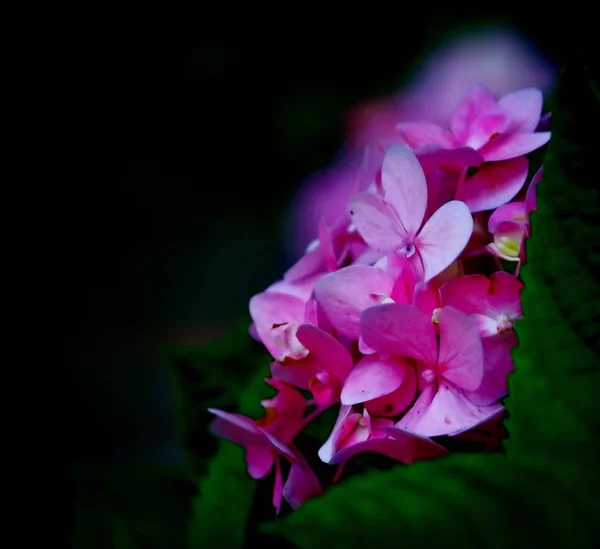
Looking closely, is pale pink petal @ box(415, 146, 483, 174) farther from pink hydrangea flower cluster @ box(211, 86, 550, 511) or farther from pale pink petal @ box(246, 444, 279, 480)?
pale pink petal @ box(246, 444, 279, 480)

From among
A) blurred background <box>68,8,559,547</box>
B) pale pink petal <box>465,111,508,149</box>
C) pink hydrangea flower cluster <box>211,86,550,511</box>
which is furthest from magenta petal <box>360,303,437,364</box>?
blurred background <box>68,8,559,547</box>

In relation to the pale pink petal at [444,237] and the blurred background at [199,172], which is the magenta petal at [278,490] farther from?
the blurred background at [199,172]

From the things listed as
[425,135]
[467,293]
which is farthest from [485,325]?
[425,135]

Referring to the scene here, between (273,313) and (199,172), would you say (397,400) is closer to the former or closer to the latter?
(273,313)

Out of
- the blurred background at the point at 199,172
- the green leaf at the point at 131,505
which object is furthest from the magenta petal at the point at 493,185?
the blurred background at the point at 199,172

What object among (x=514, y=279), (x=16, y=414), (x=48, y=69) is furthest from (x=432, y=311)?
(x=48, y=69)
